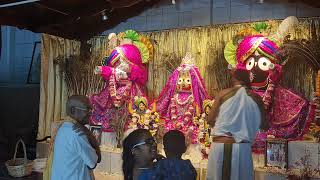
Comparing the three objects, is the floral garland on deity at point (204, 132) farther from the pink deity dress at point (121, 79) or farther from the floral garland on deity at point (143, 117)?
the pink deity dress at point (121, 79)

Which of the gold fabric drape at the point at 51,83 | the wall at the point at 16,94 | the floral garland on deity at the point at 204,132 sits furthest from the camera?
the wall at the point at 16,94

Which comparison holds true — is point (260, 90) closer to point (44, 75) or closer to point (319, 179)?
point (319, 179)

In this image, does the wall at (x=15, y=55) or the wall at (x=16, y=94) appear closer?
the wall at (x=16, y=94)

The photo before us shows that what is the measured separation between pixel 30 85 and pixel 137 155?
5.90 metres

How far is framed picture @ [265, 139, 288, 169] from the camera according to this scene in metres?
4.60

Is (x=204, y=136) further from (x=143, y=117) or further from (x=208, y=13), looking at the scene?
(x=208, y=13)

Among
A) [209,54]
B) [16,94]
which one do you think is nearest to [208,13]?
[209,54]

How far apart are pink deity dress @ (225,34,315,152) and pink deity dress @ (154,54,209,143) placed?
75cm

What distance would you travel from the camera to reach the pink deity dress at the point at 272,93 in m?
4.72

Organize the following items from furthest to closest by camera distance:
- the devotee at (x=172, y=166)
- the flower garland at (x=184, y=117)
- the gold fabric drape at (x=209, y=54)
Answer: the flower garland at (x=184, y=117)
the gold fabric drape at (x=209, y=54)
the devotee at (x=172, y=166)

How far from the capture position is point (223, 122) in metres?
3.86

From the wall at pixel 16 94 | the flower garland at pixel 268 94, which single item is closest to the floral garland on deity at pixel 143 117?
the flower garland at pixel 268 94

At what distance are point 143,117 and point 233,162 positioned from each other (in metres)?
1.98

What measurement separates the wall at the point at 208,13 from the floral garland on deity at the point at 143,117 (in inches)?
53.1
